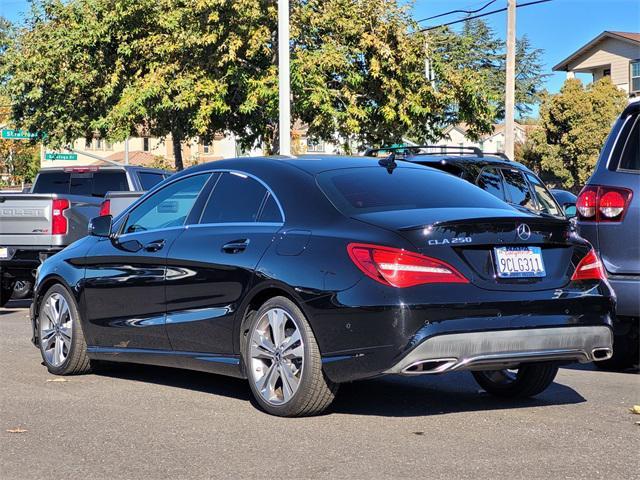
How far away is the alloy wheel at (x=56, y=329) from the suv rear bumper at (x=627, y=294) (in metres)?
4.07

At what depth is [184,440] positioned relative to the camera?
5785mm

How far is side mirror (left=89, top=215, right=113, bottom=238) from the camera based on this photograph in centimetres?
810

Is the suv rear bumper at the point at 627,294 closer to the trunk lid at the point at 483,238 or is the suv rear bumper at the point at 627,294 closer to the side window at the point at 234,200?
the trunk lid at the point at 483,238

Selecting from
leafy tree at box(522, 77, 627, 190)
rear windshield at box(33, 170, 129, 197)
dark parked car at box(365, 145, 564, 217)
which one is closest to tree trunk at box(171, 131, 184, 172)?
rear windshield at box(33, 170, 129, 197)

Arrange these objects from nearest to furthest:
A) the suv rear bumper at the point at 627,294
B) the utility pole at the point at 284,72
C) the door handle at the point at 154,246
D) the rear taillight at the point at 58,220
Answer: the door handle at the point at 154,246 < the suv rear bumper at the point at 627,294 < the rear taillight at the point at 58,220 < the utility pole at the point at 284,72

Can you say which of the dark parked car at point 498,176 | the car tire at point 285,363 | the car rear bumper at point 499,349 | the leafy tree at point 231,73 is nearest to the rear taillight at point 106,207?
the dark parked car at point 498,176

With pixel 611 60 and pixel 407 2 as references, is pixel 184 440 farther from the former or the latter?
pixel 611 60

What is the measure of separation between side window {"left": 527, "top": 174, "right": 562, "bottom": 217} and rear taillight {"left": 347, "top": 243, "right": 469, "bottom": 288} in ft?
20.4

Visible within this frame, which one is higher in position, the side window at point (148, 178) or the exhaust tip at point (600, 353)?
the side window at point (148, 178)

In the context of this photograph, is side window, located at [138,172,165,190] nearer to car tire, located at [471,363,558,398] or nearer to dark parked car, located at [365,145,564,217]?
dark parked car, located at [365,145,564,217]

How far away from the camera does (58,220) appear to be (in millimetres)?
13711

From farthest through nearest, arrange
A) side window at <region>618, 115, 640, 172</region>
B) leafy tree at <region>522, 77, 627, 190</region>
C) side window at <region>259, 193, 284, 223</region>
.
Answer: leafy tree at <region>522, 77, 627, 190</region> → side window at <region>618, 115, 640, 172</region> → side window at <region>259, 193, 284, 223</region>

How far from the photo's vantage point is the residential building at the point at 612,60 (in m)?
53.3

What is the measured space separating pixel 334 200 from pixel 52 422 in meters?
2.14
